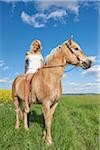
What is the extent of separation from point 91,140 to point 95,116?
3.97 metres

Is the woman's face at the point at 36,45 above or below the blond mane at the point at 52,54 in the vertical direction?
above

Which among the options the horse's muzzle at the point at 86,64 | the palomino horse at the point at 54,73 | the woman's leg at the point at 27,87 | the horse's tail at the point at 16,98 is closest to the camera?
the palomino horse at the point at 54,73

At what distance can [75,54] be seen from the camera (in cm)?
735

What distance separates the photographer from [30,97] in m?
8.04

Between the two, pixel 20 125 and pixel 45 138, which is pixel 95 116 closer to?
pixel 20 125

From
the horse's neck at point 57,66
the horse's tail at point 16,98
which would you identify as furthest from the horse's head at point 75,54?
the horse's tail at point 16,98

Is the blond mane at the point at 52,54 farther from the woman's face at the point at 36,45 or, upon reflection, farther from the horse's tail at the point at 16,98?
the horse's tail at the point at 16,98

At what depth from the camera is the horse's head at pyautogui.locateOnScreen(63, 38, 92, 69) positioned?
733 centimetres

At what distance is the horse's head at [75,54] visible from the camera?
7332 mm

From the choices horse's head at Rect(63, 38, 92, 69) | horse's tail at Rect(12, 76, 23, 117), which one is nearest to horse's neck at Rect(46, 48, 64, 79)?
horse's head at Rect(63, 38, 92, 69)

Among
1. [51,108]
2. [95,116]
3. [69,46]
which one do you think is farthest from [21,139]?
[95,116]

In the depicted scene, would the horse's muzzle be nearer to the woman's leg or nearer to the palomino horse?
the palomino horse

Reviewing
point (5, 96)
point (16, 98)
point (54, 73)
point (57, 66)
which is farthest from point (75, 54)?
point (5, 96)

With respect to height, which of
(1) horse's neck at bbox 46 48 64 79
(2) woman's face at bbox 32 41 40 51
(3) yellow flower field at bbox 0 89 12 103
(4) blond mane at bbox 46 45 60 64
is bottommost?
(3) yellow flower field at bbox 0 89 12 103
